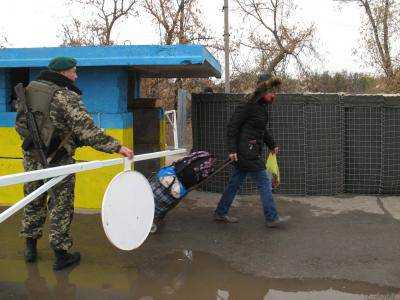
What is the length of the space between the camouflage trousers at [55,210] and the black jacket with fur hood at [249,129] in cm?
195

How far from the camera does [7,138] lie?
270 inches

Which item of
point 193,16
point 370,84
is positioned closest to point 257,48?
point 193,16

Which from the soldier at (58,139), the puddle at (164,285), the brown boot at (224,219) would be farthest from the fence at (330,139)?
the soldier at (58,139)

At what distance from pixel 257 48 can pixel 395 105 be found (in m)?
17.1

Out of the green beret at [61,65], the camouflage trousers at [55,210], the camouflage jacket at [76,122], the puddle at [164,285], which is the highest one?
the green beret at [61,65]

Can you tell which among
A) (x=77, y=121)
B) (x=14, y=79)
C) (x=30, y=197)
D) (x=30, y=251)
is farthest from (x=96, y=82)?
(x=30, y=197)

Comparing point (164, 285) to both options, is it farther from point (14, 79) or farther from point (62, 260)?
point (14, 79)

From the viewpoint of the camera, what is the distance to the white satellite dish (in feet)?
13.8

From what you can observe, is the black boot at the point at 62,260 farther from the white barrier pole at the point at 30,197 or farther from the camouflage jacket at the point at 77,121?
the camouflage jacket at the point at 77,121

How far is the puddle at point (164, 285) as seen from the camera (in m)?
4.16

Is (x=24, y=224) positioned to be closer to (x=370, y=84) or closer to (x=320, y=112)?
(x=320, y=112)

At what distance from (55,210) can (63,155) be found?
1.59 feet

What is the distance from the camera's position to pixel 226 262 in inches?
194

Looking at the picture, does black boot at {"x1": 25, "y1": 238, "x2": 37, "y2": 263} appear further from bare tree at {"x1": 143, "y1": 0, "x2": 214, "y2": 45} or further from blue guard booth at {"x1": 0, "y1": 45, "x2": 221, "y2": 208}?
bare tree at {"x1": 143, "y1": 0, "x2": 214, "y2": 45}
